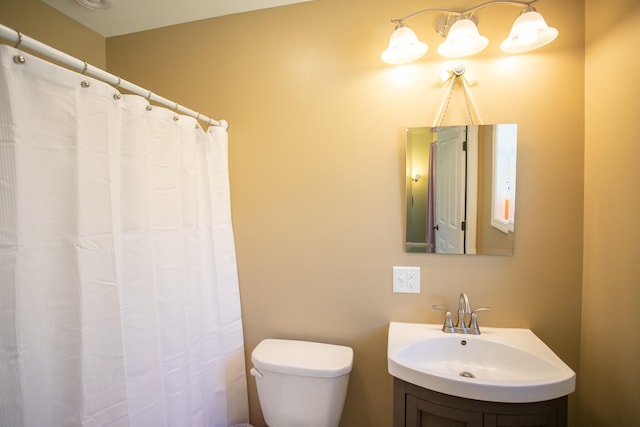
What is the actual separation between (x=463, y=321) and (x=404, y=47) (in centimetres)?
124

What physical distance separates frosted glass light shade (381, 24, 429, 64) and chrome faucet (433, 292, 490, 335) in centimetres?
108

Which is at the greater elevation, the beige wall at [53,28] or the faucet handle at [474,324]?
the beige wall at [53,28]

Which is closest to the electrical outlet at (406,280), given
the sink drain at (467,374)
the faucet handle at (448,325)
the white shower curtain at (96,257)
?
the faucet handle at (448,325)

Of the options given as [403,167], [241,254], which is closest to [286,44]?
[403,167]

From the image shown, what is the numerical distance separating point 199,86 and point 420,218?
1.42m

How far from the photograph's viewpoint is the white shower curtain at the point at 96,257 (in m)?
0.68

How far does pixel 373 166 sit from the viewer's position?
4.22ft

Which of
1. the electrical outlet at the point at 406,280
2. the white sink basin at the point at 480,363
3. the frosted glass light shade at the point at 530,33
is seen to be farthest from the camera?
the electrical outlet at the point at 406,280

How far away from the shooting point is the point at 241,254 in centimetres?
144

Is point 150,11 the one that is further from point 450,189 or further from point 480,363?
point 480,363

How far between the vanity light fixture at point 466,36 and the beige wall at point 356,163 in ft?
0.29

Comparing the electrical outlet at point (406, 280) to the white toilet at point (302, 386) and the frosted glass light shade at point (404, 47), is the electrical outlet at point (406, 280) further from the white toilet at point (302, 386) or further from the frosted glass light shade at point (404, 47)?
the frosted glass light shade at point (404, 47)

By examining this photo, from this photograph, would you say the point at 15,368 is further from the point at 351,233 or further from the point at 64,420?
the point at 351,233

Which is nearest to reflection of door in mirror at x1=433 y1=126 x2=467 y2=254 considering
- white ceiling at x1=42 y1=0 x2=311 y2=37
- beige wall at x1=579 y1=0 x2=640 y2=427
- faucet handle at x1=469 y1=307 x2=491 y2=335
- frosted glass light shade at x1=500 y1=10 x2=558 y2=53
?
faucet handle at x1=469 y1=307 x2=491 y2=335
